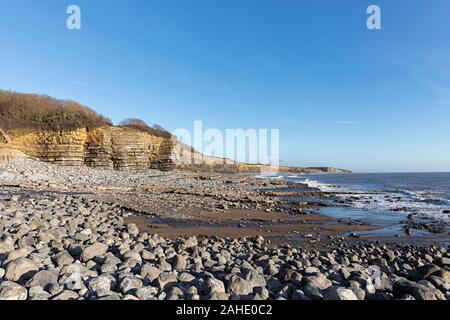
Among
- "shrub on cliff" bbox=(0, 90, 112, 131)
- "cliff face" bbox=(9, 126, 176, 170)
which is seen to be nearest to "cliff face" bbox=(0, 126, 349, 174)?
"cliff face" bbox=(9, 126, 176, 170)

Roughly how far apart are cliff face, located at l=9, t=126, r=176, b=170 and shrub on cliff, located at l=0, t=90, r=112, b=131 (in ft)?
5.09

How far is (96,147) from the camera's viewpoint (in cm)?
3850

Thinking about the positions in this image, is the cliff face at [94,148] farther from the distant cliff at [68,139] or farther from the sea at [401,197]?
the sea at [401,197]

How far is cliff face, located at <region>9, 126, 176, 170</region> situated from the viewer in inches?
1383

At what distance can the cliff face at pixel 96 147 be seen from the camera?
35.1m

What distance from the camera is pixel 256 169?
368 ft

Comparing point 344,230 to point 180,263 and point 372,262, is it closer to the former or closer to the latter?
point 372,262

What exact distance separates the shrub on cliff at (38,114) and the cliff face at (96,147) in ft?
5.09

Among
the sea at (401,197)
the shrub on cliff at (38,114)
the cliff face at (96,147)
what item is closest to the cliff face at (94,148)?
the cliff face at (96,147)

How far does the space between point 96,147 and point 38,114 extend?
8867 mm

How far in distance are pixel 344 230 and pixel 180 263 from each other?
7909 mm

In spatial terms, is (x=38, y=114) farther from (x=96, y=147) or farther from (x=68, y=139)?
(x=96, y=147)

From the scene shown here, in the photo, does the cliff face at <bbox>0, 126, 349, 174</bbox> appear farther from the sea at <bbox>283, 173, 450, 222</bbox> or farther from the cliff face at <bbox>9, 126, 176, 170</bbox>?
the sea at <bbox>283, 173, 450, 222</bbox>

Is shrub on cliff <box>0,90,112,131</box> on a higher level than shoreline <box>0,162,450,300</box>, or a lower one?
higher
